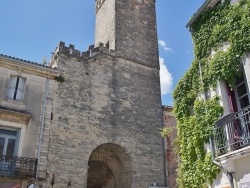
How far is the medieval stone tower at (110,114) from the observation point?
14008 millimetres

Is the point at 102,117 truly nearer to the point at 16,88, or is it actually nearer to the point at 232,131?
the point at 16,88

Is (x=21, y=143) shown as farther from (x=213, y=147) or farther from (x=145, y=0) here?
(x=145, y=0)

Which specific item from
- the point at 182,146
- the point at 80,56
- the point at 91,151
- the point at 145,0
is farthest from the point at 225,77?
the point at 145,0

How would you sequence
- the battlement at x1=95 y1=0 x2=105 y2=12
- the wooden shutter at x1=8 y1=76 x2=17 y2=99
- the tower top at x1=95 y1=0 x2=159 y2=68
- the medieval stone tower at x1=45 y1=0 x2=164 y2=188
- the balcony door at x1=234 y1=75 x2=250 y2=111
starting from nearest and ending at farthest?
the balcony door at x1=234 y1=75 x2=250 y2=111, the wooden shutter at x1=8 y1=76 x2=17 y2=99, the medieval stone tower at x1=45 y1=0 x2=164 y2=188, the tower top at x1=95 y1=0 x2=159 y2=68, the battlement at x1=95 y1=0 x2=105 y2=12

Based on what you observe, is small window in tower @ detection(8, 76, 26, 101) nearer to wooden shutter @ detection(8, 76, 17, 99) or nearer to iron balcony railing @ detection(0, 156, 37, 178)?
wooden shutter @ detection(8, 76, 17, 99)

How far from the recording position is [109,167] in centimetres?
1662

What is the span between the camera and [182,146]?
8.30 metres

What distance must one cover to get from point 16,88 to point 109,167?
6392mm

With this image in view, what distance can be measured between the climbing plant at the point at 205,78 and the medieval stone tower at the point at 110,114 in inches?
257

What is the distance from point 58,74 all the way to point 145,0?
8.61 m

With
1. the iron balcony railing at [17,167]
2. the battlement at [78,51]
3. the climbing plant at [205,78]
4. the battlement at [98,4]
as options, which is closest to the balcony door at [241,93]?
the climbing plant at [205,78]

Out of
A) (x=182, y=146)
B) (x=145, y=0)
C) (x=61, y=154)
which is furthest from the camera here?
(x=145, y=0)

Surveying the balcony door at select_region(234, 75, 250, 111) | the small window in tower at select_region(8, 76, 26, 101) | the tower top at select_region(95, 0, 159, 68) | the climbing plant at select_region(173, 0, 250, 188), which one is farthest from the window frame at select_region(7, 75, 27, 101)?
the balcony door at select_region(234, 75, 250, 111)

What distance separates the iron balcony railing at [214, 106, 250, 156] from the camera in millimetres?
6465
